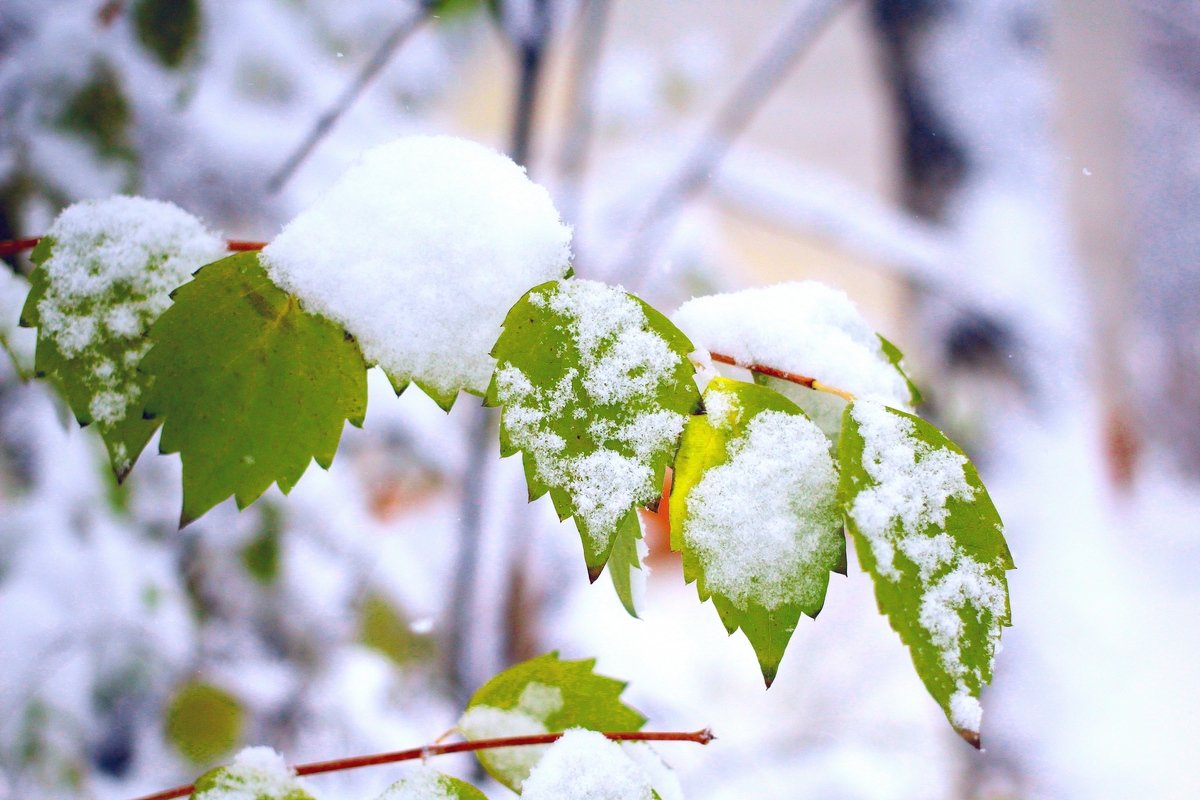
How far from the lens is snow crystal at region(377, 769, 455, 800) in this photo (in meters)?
0.30

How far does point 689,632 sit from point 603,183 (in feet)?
3.78

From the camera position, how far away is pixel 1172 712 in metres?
1.71

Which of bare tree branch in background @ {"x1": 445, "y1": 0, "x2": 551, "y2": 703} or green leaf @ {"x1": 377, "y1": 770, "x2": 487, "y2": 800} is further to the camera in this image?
bare tree branch in background @ {"x1": 445, "y1": 0, "x2": 551, "y2": 703}

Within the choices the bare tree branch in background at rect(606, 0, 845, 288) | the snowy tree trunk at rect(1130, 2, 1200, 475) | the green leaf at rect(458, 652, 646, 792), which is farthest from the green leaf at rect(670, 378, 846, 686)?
the snowy tree trunk at rect(1130, 2, 1200, 475)

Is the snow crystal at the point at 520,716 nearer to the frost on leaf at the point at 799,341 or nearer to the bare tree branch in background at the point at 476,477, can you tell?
the frost on leaf at the point at 799,341

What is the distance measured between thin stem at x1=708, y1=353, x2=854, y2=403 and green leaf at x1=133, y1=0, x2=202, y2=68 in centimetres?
66

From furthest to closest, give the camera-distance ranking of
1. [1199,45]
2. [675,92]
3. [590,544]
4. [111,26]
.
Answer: [1199,45]
[675,92]
[111,26]
[590,544]

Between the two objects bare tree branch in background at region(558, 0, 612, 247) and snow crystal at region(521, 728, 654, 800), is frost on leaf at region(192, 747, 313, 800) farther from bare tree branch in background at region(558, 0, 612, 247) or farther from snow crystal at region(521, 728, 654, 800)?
bare tree branch in background at region(558, 0, 612, 247)

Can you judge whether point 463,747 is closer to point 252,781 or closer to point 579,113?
point 252,781

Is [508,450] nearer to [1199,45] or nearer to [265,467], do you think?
[265,467]

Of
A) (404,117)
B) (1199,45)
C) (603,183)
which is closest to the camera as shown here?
(404,117)

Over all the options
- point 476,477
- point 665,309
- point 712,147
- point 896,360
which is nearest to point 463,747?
point 896,360

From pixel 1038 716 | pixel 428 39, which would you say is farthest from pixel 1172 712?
pixel 428 39

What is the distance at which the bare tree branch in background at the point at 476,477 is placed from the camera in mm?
927
